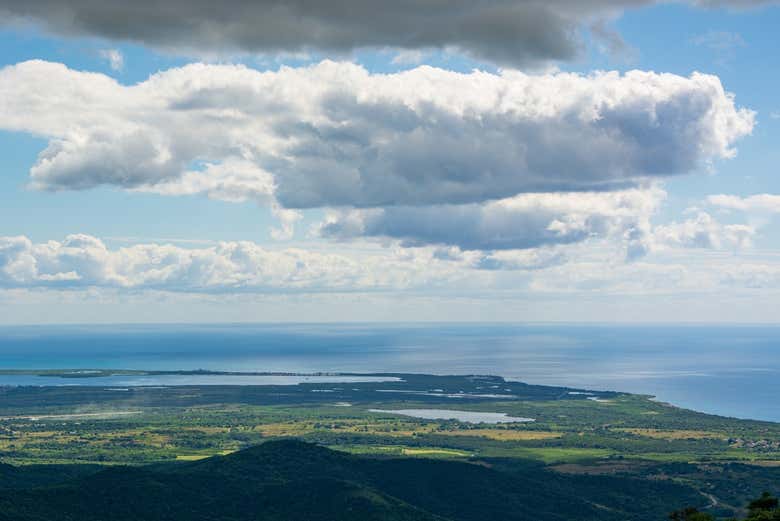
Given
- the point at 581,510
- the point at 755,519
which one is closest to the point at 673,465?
the point at 581,510

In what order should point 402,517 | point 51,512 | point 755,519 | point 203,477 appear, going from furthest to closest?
point 203,477
point 402,517
point 51,512
point 755,519

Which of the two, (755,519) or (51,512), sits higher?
(755,519)

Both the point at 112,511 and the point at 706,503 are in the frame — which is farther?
the point at 706,503

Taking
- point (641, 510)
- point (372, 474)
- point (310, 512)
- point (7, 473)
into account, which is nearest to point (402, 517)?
point (310, 512)

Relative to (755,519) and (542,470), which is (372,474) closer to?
(542,470)

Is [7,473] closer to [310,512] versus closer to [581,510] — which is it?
[310,512]

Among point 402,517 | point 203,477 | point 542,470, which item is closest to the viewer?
point 402,517
